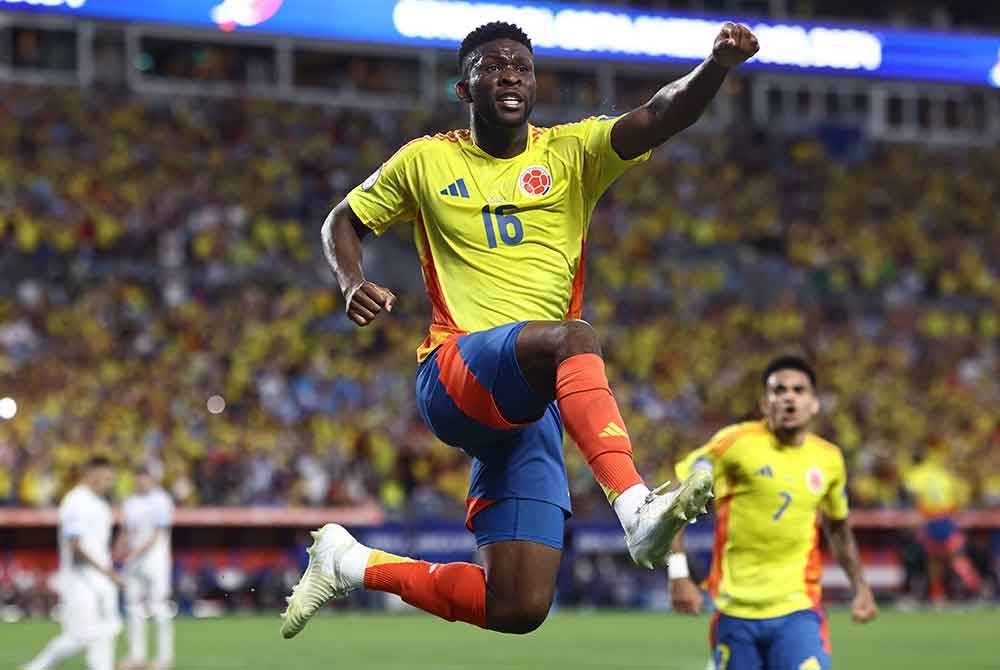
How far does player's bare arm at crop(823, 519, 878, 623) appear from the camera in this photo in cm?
918

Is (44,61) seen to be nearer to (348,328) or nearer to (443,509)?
(348,328)

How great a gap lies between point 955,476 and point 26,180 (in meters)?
15.6

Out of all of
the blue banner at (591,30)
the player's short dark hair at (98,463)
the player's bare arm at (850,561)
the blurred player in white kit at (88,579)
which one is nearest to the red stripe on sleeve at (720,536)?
the player's bare arm at (850,561)

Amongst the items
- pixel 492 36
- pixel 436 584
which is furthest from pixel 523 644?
pixel 492 36

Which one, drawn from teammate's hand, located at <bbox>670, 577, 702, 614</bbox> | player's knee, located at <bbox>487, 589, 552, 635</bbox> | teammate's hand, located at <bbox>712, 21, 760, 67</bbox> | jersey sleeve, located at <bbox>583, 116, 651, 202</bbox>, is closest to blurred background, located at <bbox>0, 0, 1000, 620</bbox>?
teammate's hand, located at <bbox>670, 577, 702, 614</bbox>

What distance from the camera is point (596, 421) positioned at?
5.65 metres

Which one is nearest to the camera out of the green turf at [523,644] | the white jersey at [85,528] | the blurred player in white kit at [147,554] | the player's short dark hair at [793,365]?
the player's short dark hair at [793,365]

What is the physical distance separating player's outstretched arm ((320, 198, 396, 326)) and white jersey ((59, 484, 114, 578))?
827 centimetres

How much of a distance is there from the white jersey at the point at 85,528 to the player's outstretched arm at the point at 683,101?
911 centimetres

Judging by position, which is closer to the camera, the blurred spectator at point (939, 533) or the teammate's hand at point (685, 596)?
the teammate's hand at point (685, 596)

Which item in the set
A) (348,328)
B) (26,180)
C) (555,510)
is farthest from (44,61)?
(555,510)

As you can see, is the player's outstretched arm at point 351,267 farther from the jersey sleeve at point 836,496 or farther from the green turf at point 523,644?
the green turf at point 523,644

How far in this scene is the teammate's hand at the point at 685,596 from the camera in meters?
8.33

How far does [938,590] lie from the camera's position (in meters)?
25.2
